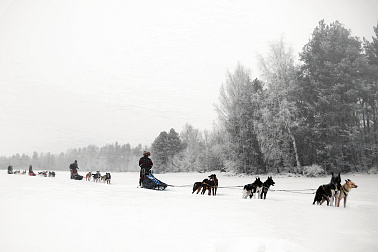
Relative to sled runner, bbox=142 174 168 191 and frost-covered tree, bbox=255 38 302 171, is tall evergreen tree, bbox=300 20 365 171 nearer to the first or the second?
frost-covered tree, bbox=255 38 302 171

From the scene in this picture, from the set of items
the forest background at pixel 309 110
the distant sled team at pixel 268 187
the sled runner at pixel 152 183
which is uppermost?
the forest background at pixel 309 110

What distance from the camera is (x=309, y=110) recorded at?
2759 centimetres

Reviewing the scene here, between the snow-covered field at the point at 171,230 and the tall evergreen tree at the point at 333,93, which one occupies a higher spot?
the tall evergreen tree at the point at 333,93

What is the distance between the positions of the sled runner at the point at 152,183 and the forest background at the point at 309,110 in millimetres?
17158

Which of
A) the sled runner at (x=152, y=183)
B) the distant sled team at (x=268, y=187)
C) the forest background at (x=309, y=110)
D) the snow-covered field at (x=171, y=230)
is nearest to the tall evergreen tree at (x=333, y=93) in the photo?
the forest background at (x=309, y=110)

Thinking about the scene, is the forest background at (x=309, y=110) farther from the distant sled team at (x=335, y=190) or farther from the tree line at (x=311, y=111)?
the distant sled team at (x=335, y=190)

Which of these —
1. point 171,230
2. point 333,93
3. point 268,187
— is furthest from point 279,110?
point 171,230

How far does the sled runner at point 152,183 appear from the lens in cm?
1595

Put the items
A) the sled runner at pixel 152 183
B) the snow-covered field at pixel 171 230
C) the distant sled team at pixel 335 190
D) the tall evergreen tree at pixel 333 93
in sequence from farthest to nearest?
the tall evergreen tree at pixel 333 93 → the sled runner at pixel 152 183 → the distant sled team at pixel 335 190 → the snow-covered field at pixel 171 230

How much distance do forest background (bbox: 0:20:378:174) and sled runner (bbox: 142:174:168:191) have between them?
56.3ft

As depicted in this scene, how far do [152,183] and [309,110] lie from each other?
69.4 ft

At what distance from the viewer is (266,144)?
28.8 m

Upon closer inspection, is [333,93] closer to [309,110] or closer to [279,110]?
[309,110]

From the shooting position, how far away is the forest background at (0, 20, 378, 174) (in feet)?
83.6
